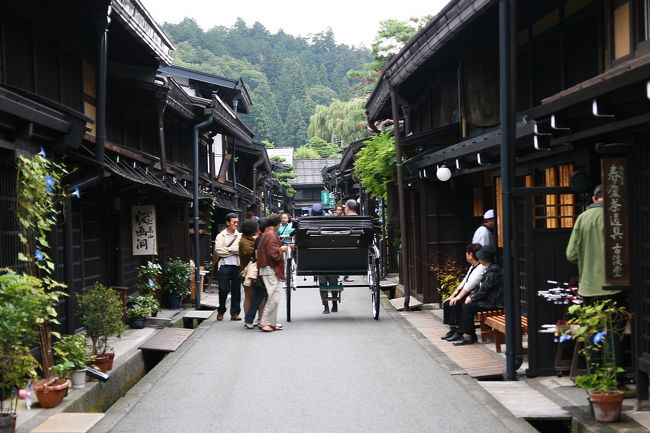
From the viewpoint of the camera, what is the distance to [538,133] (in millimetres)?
9805

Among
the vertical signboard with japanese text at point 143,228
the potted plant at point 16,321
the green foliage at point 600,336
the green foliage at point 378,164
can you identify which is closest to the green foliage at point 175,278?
the vertical signboard with japanese text at point 143,228

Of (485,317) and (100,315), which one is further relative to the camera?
(485,317)

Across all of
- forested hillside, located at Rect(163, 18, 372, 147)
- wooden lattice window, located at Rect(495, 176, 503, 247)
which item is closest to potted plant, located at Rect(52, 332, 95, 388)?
wooden lattice window, located at Rect(495, 176, 503, 247)

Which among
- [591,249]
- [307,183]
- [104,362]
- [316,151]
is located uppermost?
[316,151]

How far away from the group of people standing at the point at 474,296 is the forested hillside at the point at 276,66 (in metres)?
84.5

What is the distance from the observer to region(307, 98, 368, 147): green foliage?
6906 cm

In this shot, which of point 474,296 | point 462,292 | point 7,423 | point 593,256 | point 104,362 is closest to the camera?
point 7,423

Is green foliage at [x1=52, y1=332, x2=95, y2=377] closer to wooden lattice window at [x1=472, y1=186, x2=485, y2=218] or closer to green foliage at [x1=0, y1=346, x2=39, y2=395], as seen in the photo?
green foliage at [x1=0, y1=346, x2=39, y2=395]

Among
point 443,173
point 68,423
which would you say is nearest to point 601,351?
point 68,423

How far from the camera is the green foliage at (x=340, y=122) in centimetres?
6906

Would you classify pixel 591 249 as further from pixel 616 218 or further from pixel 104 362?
pixel 104 362

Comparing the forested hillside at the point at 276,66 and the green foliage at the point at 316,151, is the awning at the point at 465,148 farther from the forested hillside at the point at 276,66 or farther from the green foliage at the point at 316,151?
the forested hillside at the point at 276,66

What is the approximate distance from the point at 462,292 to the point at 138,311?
6.41 m

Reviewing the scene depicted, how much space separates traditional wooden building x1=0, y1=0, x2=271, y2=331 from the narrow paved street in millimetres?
2202
